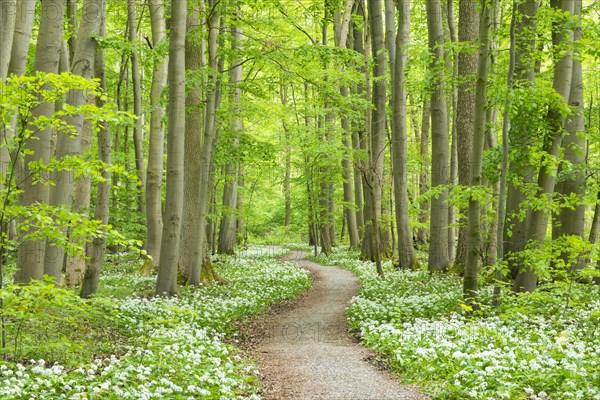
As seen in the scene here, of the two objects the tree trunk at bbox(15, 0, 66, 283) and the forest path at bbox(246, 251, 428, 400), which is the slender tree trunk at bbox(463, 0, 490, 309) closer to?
the forest path at bbox(246, 251, 428, 400)

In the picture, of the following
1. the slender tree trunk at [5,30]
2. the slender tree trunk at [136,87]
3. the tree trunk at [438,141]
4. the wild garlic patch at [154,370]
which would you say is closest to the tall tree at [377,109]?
the tree trunk at [438,141]

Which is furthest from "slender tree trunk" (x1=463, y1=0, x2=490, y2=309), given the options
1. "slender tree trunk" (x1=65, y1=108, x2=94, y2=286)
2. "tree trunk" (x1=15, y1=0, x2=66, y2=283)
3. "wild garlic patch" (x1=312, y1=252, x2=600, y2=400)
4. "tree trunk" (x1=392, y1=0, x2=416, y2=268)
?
"slender tree trunk" (x1=65, y1=108, x2=94, y2=286)

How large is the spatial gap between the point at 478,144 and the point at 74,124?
7.35 meters

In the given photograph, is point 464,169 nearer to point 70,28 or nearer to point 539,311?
point 539,311

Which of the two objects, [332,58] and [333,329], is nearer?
[333,329]

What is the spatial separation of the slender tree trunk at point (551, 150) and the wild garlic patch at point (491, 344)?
23.4 inches

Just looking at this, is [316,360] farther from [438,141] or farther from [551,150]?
[438,141]

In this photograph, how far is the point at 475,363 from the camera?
6566 mm

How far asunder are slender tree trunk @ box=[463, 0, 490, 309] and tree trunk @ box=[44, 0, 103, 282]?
282 inches

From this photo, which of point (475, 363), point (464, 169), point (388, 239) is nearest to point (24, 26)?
point (475, 363)

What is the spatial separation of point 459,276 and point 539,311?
5157mm

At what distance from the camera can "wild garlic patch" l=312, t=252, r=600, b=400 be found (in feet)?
19.9

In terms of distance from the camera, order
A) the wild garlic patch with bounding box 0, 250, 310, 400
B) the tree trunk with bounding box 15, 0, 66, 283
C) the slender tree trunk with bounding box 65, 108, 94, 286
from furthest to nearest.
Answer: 1. the slender tree trunk with bounding box 65, 108, 94, 286
2. the tree trunk with bounding box 15, 0, 66, 283
3. the wild garlic patch with bounding box 0, 250, 310, 400

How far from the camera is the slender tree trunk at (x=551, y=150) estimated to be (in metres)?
10.4
